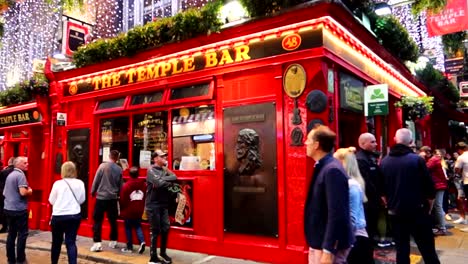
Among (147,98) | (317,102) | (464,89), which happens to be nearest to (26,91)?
(147,98)

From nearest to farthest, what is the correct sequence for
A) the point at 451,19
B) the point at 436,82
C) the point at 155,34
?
the point at 155,34
the point at 451,19
the point at 436,82

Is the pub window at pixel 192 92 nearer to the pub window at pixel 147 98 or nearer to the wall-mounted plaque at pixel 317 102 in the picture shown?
the pub window at pixel 147 98

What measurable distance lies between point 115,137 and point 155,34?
104 inches

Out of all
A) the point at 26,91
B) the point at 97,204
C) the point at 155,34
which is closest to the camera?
the point at 97,204

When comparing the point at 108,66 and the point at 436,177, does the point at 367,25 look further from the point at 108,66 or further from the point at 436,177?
the point at 108,66

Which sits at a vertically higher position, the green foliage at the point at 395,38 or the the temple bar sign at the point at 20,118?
the green foliage at the point at 395,38

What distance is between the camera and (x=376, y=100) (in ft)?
24.4

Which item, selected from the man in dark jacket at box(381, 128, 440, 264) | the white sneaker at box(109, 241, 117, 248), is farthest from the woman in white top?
the man in dark jacket at box(381, 128, 440, 264)

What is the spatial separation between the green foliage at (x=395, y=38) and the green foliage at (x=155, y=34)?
4072 millimetres

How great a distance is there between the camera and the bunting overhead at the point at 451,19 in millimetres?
9992

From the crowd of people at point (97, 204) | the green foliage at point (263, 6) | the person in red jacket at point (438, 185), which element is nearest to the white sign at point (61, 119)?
the crowd of people at point (97, 204)

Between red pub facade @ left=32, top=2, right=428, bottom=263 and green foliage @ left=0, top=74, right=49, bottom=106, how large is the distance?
213 cm

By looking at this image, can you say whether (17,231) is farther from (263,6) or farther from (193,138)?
(263,6)

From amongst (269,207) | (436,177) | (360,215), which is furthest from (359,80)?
(360,215)
